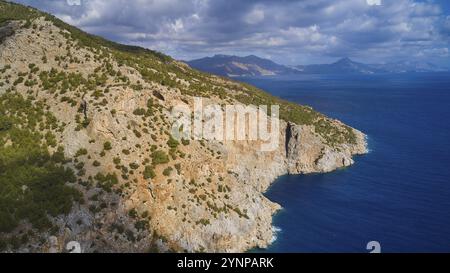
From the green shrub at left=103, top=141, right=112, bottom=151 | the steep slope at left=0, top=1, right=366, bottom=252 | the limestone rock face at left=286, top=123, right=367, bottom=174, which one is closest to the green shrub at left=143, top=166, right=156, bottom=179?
the steep slope at left=0, top=1, right=366, bottom=252

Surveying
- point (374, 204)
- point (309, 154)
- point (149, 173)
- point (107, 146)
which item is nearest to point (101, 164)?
point (107, 146)

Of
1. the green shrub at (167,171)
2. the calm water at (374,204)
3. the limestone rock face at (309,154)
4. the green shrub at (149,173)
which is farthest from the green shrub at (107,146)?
the limestone rock face at (309,154)

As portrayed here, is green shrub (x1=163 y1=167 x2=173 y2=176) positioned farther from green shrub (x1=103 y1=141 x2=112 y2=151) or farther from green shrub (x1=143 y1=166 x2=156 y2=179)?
green shrub (x1=103 y1=141 x2=112 y2=151)

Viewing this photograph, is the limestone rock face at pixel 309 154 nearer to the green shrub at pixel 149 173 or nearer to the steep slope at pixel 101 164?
the steep slope at pixel 101 164

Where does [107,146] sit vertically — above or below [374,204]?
above

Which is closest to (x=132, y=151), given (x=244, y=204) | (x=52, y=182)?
(x=52, y=182)

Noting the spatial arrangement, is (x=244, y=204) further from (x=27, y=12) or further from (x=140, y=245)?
(x=27, y=12)

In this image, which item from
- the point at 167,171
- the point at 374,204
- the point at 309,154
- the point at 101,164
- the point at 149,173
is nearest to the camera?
the point at 101,164

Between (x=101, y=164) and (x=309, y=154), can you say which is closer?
(x=101, y=164)

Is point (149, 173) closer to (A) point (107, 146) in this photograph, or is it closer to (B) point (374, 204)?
(A) point (107, 146)
